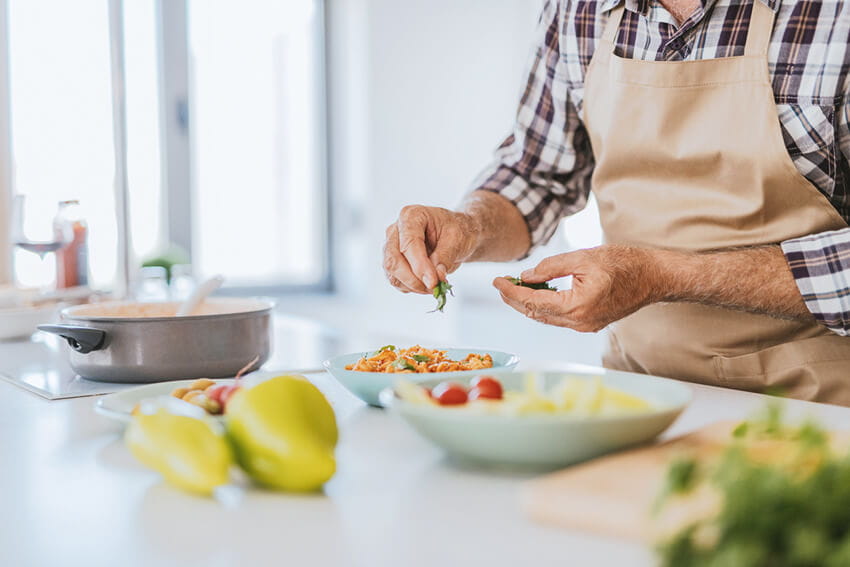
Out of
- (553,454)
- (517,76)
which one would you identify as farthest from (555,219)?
(517,76)

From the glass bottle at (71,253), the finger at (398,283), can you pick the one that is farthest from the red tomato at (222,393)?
the glass bottle at (71,253)

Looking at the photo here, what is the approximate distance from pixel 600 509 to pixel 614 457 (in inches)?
3.9

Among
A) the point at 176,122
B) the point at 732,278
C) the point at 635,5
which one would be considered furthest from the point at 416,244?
the point at 176,122

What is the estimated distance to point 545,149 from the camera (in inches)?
68.5

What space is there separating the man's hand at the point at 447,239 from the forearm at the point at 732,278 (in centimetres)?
32

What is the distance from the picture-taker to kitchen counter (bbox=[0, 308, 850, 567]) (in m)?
0.61

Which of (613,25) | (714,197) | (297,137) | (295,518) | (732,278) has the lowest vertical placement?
(295,518)

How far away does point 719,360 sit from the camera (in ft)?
4.68

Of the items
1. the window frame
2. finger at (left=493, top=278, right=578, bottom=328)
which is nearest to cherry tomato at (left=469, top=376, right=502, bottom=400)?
finger at (left=493, top=278, right=578, bottom=328)

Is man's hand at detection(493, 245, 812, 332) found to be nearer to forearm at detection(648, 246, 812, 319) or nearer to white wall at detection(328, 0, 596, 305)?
forearm at detection(648, 246, 812, 319)

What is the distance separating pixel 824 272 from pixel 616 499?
770 mm

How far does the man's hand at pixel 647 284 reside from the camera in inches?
46.9

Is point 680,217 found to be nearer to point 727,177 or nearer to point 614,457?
point 727,177

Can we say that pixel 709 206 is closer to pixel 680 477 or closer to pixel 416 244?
pixel 416 244
